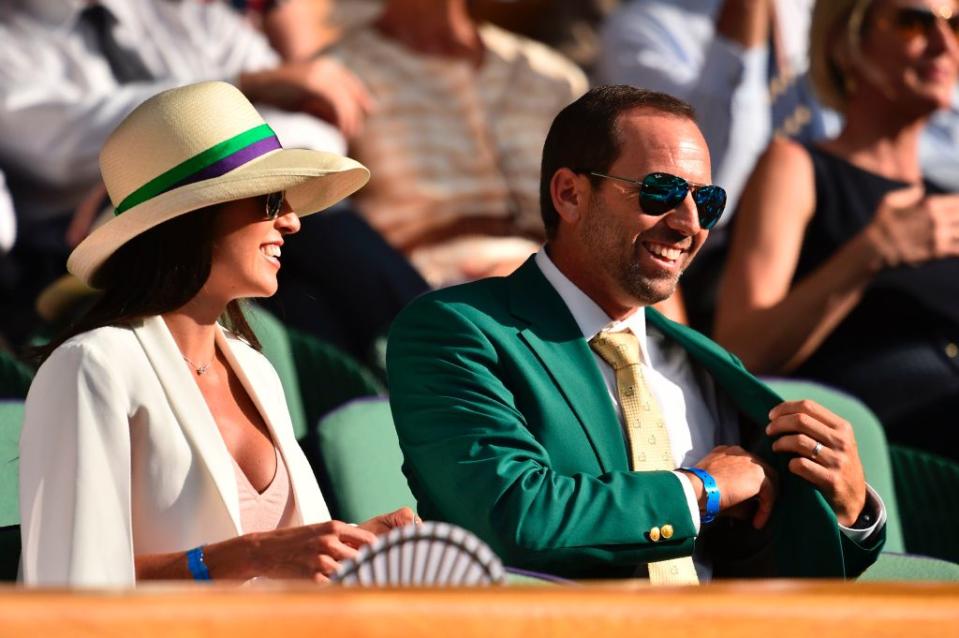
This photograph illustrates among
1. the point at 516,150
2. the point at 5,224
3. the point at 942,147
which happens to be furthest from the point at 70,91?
the point at 942,147

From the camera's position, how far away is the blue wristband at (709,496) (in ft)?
→ 7.36

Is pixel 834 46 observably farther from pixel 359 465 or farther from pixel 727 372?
pixel 359 465

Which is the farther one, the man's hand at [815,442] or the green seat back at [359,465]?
the green seat back at [359,465]

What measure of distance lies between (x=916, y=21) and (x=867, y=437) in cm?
128

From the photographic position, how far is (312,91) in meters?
4.18

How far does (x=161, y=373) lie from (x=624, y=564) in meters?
0.64

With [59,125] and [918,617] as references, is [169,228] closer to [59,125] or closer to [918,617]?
[918,617]

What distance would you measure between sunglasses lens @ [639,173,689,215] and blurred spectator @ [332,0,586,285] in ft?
6.73

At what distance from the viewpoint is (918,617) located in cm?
146

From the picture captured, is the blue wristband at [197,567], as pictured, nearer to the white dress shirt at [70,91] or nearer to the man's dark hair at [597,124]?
the man's dark hair at [597,124]

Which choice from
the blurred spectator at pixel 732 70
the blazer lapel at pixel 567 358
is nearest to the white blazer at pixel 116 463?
the blazer lapel at pixel 567 358

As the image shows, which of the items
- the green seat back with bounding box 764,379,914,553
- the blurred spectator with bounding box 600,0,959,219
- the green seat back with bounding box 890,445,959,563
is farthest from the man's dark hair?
the blurred spectator with bounding box 600,0,959,219

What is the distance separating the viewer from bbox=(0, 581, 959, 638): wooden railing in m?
1.35

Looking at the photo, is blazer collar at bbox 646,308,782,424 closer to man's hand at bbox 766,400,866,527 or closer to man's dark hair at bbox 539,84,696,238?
man's hand at bbox 766,400,866,527
